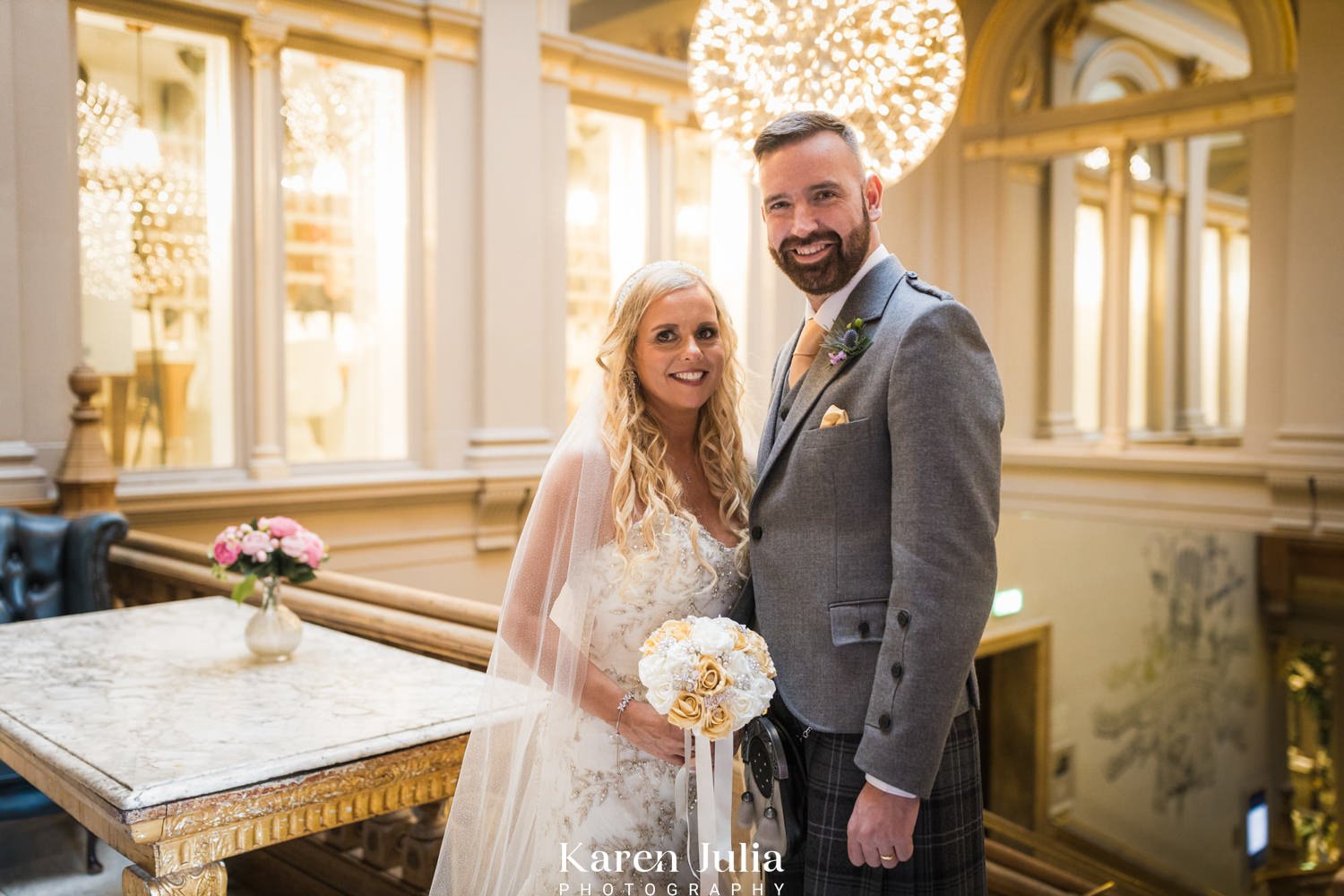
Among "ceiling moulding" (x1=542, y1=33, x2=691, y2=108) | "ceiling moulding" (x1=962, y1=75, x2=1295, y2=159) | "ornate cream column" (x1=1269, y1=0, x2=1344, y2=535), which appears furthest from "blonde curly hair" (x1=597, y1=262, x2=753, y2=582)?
"ceiling moulding" (x1=962, y1=75, x2=1295, y2=159)

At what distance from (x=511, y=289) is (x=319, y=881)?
4.78 meters

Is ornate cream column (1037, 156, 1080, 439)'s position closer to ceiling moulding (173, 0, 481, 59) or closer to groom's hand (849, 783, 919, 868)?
ceiling moulding (173, 0, 481, 59)

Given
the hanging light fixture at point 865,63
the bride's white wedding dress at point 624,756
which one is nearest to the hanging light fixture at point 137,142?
the hanging light fixture at point 865,63

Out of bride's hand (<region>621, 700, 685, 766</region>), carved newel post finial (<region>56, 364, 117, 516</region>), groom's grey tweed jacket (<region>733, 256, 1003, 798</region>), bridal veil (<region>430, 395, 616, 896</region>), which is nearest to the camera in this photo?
groom's grey tweed jacket (<region>733, 256, 1003, 798</region>)

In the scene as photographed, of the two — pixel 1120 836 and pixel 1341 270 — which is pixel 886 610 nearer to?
pixel 1341 270

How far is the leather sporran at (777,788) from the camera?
196cm

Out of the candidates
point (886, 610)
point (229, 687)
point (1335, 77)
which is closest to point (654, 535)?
point (886, 610)

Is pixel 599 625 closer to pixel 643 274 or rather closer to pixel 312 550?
pixel 643 274

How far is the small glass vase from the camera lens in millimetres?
3205

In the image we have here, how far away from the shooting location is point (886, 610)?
1879 millimetres

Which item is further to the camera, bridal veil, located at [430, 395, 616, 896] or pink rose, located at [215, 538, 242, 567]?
pink rose, located at [215, 538, 242, 567]

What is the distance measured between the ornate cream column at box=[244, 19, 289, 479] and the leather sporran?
525 centimetres

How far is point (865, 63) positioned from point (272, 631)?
3138 mm

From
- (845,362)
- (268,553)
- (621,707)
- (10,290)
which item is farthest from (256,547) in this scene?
(10,290)
